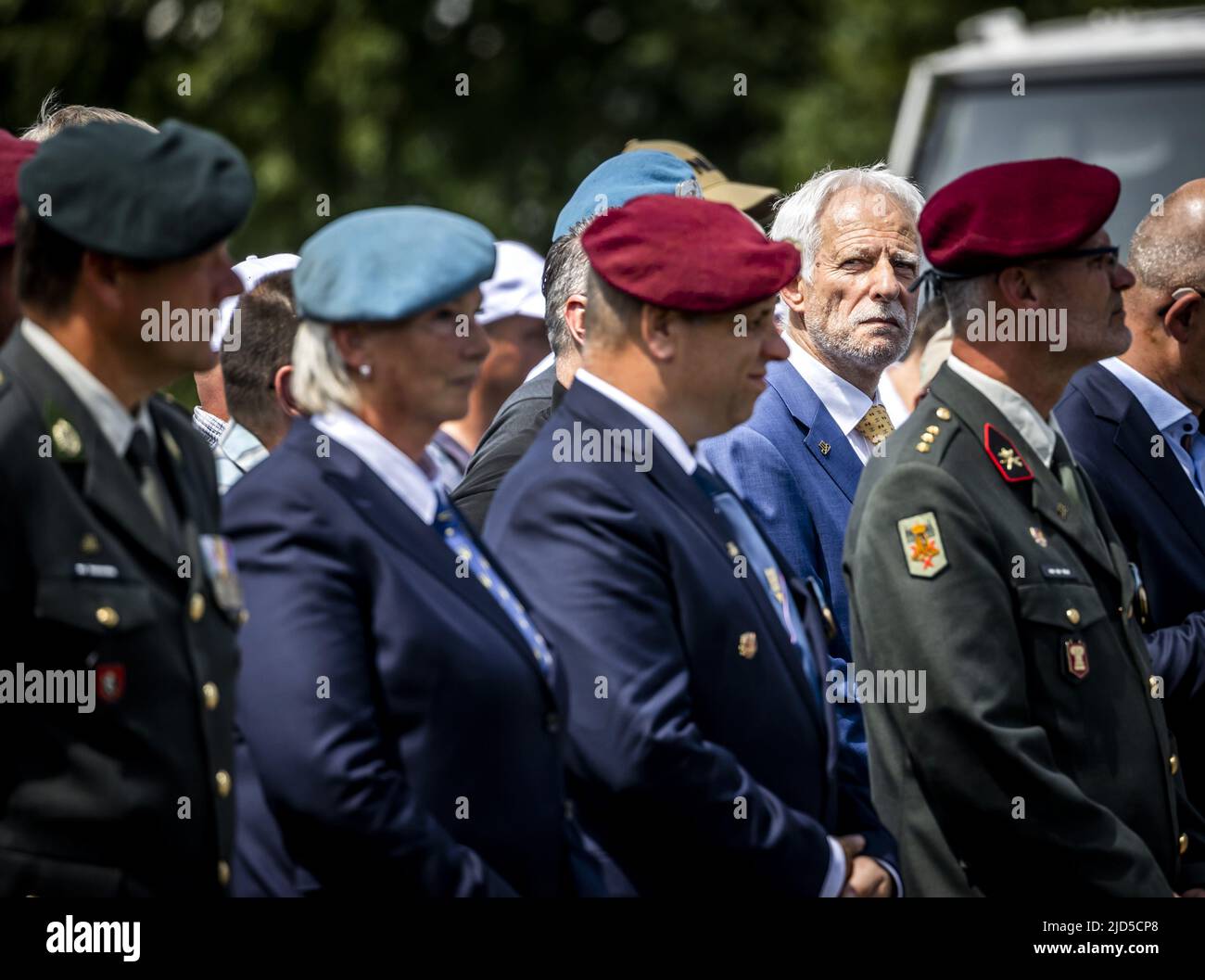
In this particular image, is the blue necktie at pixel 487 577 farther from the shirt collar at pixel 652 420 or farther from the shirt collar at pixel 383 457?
the shirt collar at pixel 652 420

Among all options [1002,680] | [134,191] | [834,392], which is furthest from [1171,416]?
[134,191]

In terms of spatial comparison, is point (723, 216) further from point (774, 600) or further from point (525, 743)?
point (525, 743)

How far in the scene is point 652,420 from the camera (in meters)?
3.54

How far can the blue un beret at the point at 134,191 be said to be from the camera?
2.89m

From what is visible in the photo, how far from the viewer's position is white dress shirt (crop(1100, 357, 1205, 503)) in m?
4.54

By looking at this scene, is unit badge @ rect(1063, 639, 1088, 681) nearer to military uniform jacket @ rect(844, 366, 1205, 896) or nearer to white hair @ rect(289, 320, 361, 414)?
military uniform jacket @ rect(844, 366, 1205, 896)

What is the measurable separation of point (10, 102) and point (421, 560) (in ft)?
38.2

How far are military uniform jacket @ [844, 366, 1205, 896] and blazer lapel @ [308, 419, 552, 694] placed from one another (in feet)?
2.79

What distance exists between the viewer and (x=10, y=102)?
13.7 meters

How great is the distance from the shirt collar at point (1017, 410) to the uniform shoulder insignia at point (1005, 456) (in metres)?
0.07

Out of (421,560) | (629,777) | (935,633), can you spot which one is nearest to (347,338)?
(421,560)

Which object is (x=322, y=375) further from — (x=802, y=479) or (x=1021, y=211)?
(x=1021, y=211)

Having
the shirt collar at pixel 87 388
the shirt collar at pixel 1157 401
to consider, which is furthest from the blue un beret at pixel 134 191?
the shirt collar at pixel 1157 401

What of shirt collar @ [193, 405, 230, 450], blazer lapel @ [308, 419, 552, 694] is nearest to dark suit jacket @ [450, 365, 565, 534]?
shirt collar @ [193, 405, 230, 450]
